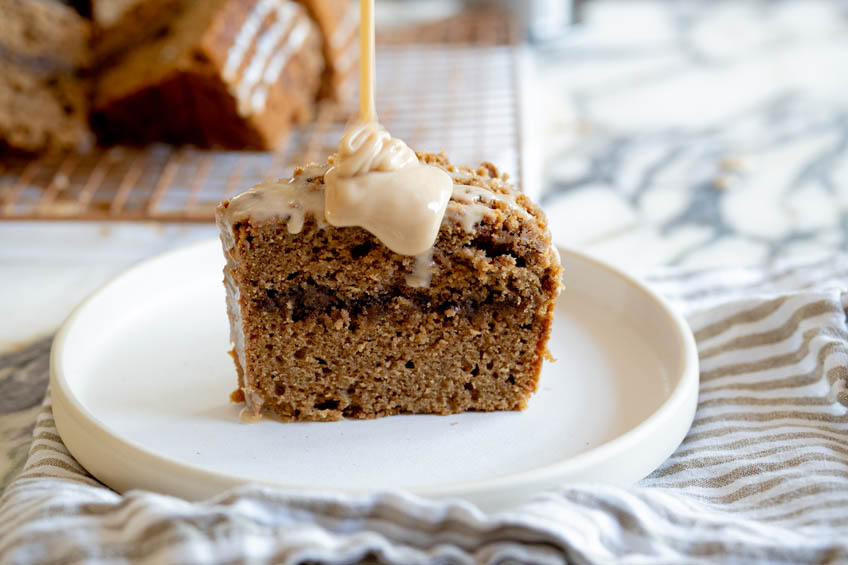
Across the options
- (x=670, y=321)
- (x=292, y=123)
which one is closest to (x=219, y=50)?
(x=292, y=123)

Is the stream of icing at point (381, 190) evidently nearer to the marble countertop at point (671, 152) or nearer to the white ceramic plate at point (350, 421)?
the white ceramic plate at point (350, 421)

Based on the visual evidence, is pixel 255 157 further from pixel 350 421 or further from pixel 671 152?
pixel 350 421

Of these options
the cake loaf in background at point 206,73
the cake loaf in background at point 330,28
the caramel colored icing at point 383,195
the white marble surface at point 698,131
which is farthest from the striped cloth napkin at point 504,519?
the cake loaf in background at point 330,28

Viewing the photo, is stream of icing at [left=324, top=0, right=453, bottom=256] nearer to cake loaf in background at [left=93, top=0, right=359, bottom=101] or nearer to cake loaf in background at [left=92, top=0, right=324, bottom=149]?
cake loaf in background at [left=92, top=0, right=324, bottom=149]

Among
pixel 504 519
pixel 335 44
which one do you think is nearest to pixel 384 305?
pixel 504 519

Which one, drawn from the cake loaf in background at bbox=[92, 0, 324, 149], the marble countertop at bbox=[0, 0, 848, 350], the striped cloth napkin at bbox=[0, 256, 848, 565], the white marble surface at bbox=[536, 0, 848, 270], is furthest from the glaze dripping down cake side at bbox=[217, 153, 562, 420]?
the cake loaf in background at bbox=[92, 0, 324, 149]
